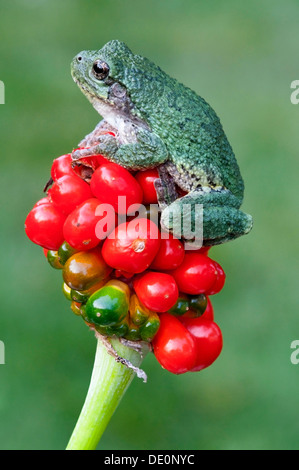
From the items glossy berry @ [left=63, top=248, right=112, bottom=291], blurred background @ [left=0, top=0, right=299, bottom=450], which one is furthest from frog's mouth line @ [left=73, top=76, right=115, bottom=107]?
blurred background @ [left=0, top=0, right=299, bottom=450]

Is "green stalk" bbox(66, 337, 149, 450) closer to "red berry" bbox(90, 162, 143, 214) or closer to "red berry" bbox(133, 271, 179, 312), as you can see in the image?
"red berry" bbox(133, 271, 179, 312)

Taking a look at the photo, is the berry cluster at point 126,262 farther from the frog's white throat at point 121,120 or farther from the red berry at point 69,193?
the frog's white throat at point 121,120

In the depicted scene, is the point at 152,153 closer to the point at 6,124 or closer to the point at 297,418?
the point at 297,418

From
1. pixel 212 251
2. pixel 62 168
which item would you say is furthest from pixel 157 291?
pixel 212 251

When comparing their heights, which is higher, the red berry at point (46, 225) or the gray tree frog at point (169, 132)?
the gray tree frog at point (169, 132)

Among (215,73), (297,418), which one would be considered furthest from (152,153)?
(215,73)

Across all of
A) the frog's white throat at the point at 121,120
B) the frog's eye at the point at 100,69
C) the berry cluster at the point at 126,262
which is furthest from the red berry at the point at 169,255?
the frog's eye at the point at 100,69
